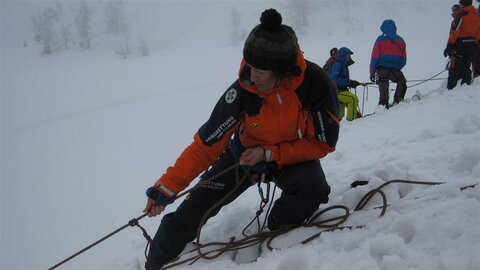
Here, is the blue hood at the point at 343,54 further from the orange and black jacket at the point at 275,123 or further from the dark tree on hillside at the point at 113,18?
the dark tree on hillside at the point at 113,18

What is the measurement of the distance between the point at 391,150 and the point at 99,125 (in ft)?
40.7

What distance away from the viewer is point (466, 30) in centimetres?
603

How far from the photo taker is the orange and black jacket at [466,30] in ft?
19.6

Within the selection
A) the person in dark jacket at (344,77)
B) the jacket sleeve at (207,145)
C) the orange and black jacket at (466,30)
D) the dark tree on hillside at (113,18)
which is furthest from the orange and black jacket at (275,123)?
the dark tree on hillside at (113,18)

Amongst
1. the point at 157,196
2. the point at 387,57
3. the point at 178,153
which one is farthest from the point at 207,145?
the point at 178,153

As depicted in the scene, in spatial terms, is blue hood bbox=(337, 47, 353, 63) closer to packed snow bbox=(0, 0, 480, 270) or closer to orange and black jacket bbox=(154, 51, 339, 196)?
packed snow bbox=(0, 0, 480, 270)

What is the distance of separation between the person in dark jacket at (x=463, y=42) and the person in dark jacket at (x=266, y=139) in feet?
17.2

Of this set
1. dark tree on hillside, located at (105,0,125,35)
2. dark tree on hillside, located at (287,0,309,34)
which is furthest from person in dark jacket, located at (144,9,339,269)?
dark tree on hillside, located at (105,0,125,35)

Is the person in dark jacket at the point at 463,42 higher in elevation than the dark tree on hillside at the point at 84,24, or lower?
lower

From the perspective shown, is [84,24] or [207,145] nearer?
[207,145]

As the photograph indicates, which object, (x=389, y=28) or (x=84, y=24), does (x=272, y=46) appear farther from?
(x=84, y=24)

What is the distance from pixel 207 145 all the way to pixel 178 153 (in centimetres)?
719

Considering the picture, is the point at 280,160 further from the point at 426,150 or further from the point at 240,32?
the point at 240,32

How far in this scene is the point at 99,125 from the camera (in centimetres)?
1380
